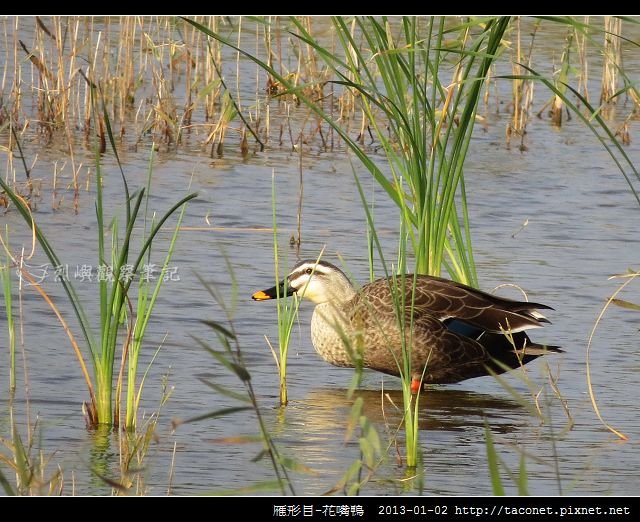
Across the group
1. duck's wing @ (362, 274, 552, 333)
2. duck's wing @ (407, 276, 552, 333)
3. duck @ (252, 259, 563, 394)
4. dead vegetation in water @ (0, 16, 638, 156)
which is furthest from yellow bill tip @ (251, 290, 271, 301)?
dead vegetation in water @ (0, 16, 638, 156)

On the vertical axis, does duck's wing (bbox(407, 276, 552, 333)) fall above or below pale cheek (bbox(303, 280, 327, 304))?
above

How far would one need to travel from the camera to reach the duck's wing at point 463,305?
596cm

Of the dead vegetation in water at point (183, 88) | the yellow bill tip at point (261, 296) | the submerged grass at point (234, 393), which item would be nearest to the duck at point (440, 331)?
the yellow bill tip at point (261, 296)

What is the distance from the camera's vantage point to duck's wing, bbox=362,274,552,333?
5957mm

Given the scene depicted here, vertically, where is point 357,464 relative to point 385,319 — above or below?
above

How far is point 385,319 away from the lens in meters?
6.00

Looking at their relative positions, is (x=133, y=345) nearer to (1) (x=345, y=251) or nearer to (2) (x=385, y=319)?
(2) (x=385, y=319)

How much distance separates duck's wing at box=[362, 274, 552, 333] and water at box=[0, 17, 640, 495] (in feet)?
0.98

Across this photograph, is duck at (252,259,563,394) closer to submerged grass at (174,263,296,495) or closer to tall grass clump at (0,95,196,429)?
tall grass clump at (0,95,196,429)

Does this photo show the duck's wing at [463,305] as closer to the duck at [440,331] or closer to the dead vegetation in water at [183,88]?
the duck at [440,331]

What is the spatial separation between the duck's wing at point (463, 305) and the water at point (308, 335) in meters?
0.30
